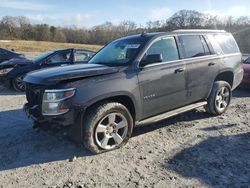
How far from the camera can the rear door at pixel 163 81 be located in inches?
216

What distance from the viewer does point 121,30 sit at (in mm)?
56375

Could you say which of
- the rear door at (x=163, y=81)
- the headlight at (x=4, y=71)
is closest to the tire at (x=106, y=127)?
the rear door at (x=163, y=81)

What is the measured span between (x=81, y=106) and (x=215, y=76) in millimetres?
3434

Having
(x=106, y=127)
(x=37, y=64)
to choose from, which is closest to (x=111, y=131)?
(x=106, y=127)

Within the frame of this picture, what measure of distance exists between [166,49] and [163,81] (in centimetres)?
66

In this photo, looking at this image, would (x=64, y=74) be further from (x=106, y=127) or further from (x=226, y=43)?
(x=226, y=43)

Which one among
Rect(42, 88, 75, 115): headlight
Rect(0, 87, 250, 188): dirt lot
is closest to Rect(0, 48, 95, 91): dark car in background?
Rect(0, 87, 250, 188): dirt lot

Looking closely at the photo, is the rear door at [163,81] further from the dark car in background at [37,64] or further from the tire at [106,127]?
the dark car in background at [37,64]

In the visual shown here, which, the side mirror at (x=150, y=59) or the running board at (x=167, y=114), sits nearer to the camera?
the side mirror at (x=150, y=59)

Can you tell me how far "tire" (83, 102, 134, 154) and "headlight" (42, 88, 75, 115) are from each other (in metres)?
0.43

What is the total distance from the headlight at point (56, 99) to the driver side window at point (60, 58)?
6261 millimetres

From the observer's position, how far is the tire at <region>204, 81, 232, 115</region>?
22.9 feet

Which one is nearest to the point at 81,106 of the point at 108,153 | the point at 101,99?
the point at 101,99

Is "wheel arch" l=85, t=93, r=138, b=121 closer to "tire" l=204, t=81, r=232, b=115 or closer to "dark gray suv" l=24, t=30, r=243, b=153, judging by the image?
"dark gray suv" l=24, t=30, r=243, b=153
